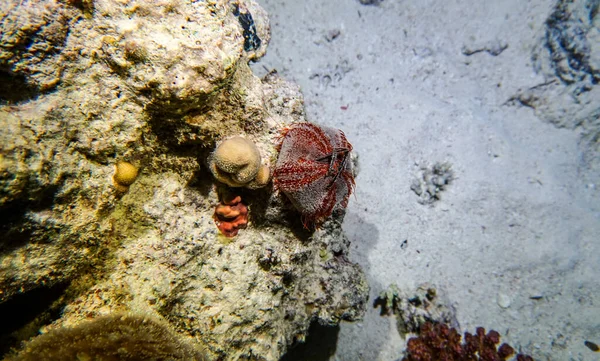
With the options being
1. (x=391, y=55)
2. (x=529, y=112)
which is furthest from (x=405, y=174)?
(x=529, y=112)

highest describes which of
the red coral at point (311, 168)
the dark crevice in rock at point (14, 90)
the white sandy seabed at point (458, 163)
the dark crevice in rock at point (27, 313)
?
the white sandy seabed at point (458, 163)

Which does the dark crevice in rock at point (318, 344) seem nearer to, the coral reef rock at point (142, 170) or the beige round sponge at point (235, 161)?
the coral reef rock at point (142, 170)

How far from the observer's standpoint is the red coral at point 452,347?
13.3 feet

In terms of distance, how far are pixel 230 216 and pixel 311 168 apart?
78cm

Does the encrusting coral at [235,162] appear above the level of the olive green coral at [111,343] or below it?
above

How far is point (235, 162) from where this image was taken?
6.68 ft

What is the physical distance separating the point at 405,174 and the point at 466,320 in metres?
2.33

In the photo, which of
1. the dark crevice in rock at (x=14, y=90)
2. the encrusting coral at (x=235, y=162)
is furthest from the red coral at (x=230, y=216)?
the dark crevice in rock at (x=14, y=90)

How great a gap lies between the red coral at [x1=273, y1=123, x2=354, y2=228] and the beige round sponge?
305mm

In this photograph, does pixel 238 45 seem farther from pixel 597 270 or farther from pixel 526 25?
pixel 526 25

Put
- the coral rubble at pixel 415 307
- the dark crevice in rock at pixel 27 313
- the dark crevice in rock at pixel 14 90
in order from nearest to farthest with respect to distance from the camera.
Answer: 1. the dark crevice in rock at pixel 14 90
2. the dark crevice in rock at pixel 27 313
3. the coral rubble at pixel 415 307

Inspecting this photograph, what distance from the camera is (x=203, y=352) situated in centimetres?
226

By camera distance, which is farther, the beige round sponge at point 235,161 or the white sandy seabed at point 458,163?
the white sandy seabed at point 458,163

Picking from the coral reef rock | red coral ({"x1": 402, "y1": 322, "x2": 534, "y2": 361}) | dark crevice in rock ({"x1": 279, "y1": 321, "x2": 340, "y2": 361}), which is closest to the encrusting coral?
the coral reef rock
